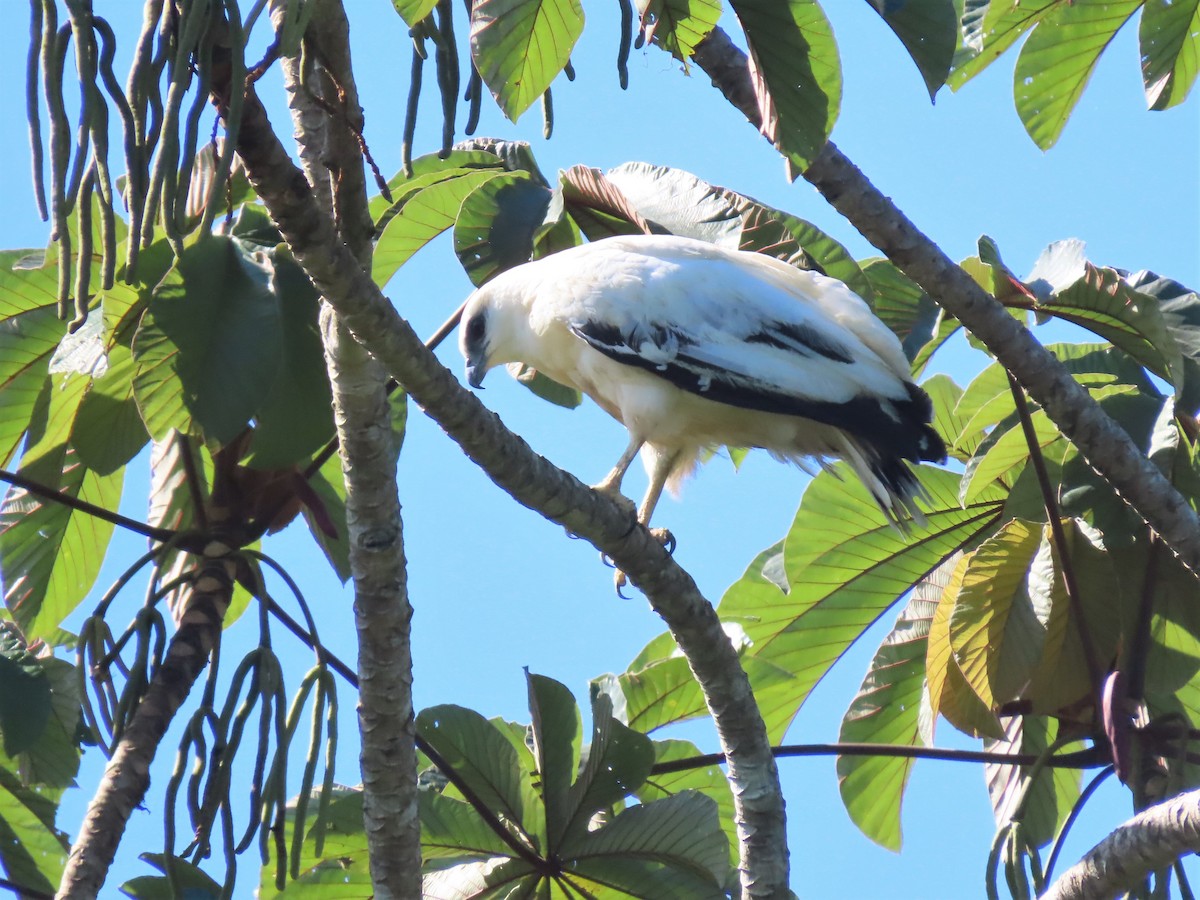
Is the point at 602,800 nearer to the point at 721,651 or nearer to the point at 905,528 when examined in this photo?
the point at 721,651

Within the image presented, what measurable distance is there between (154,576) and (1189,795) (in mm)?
2025

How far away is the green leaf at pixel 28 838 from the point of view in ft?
9.63

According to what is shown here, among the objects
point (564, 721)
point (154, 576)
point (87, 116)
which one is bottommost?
point (564, 721)

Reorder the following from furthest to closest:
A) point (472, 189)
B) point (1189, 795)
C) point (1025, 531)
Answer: point (472, 189), point (1025, 531), point (1189, 795)

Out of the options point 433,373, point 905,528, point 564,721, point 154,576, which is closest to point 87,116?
point 433,373

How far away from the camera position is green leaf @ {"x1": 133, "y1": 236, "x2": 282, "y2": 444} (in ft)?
8.46

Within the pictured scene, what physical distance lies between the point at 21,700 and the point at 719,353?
1993mm

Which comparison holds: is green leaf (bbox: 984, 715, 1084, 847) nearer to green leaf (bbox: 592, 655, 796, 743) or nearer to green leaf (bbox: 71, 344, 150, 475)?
green leaf (bbox: 592, 655, 796, 743)

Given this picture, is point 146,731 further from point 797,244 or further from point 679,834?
point 797,244

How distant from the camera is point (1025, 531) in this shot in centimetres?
317

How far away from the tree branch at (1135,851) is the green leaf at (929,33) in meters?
1.35

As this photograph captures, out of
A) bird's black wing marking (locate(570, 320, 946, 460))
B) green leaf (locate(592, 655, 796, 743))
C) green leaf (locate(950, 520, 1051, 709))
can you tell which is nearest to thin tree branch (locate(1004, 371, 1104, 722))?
green leaf (locate(950, 520, 1051, 709))

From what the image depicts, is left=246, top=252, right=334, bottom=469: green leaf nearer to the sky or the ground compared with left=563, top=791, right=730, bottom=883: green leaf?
nearer to the sky

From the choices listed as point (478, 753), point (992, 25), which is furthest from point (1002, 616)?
point (992, 25)
